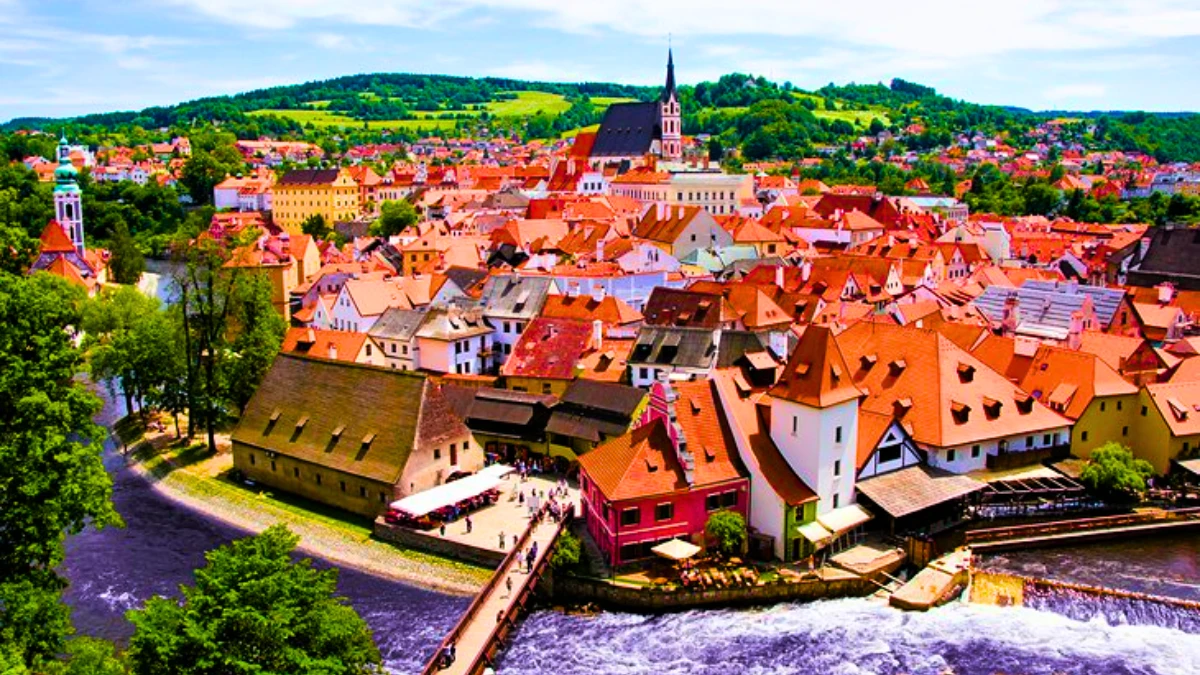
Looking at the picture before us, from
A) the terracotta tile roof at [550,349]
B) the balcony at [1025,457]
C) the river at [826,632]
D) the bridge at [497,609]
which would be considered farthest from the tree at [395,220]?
the balcony at [1025,457]

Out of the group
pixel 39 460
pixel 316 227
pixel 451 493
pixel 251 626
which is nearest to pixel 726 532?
pixel 451 493

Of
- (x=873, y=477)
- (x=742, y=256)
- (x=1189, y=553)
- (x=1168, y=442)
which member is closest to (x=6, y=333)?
(x=873, y=477)

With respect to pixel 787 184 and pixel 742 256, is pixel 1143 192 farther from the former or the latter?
pixel 742 256

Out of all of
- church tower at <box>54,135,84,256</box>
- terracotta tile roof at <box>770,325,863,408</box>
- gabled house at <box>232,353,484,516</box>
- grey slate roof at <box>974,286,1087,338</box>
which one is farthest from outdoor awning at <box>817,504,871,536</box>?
church tower at <box>54,135,84,256</box>

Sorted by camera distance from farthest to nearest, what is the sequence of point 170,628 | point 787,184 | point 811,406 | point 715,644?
point 787,184, point 811,406, point 715,644, point 170,628

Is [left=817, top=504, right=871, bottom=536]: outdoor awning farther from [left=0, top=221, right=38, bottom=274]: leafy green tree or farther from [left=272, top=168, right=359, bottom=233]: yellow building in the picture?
[left=272, top=168, right=359, bottom=233]: yellow building

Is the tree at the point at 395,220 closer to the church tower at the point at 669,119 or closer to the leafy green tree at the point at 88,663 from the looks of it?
the church tower at the point at 669,119

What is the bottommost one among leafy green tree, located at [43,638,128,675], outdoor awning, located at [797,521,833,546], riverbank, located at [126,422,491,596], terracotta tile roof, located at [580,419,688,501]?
riverbank, located at [126,422,491,596]
